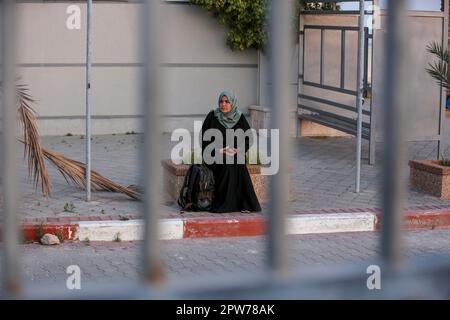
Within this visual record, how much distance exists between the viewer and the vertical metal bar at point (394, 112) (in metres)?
1.43

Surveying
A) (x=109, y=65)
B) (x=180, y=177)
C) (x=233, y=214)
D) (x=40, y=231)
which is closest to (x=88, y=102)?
(x=180, y=177)

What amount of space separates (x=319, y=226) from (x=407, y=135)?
719 centimetres

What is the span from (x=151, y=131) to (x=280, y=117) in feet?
0.74

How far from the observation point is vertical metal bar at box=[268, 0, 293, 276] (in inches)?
55.7

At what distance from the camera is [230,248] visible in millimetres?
7883

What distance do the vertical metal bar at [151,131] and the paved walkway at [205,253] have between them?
17.0 ft

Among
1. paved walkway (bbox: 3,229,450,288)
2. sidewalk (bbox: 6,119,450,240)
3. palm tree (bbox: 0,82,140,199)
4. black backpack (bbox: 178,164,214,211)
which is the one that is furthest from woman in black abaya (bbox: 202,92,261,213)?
palm tree (bbox: 0,82,140,199)

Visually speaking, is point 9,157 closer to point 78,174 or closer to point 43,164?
point 43,164

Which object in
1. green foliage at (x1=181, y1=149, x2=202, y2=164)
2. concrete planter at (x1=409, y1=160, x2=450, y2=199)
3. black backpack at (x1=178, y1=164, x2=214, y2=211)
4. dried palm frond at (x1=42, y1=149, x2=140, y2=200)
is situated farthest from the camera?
concrete planter at (x1=409, y1=160, x2=450, y2=199)

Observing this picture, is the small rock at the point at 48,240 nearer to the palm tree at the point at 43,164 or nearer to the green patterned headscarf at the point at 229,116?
the palm tree at the point at 43,164

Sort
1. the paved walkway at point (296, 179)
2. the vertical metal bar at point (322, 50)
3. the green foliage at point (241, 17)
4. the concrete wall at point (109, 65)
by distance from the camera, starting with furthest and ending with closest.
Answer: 1. the concrete wall at point (109, 65)
2. the green foliage at point (241, 17)
3. the vertical metal bar at point (322, 50)
4. the paved walkway at point (296, 179)

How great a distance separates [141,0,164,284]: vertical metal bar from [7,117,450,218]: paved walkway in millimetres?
5097

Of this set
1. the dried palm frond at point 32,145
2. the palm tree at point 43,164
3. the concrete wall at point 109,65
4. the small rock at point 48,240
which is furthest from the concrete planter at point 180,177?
the concrete wall at point 109,65

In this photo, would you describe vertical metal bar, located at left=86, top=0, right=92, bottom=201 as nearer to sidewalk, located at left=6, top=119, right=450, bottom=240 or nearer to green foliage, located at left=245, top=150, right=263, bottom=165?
sidewalk, located at left=6, top=119, right=450, bottom=240
